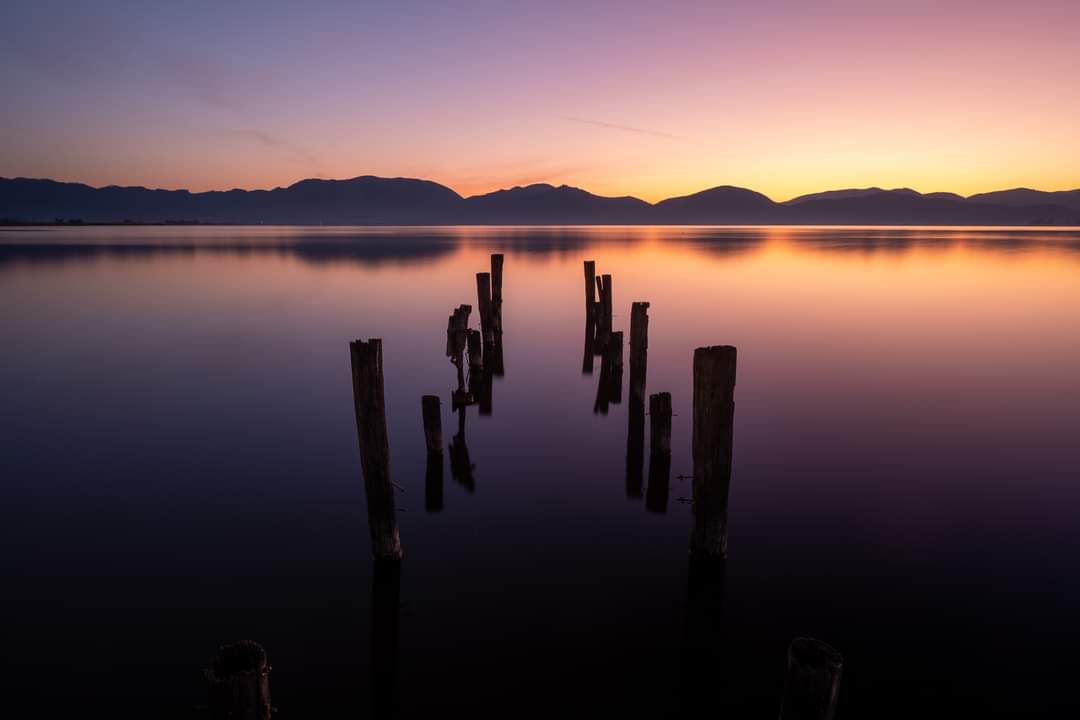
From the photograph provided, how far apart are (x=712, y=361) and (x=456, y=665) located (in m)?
3.55

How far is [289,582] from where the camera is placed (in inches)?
260

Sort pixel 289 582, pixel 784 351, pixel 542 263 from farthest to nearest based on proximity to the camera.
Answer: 1. pixel 542 263
2. pixel 784 351
3. pixel 289 582

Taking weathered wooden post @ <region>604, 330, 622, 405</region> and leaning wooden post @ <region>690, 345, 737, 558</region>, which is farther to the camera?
weathered wooden post @ <region>604, 330, 622, 405</region>

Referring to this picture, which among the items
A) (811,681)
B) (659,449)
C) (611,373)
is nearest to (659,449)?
(659,449)

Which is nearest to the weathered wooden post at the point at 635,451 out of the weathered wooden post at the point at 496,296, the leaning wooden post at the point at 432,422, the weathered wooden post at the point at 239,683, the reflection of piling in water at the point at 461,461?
the reflection of piling in water at the point at 461,461

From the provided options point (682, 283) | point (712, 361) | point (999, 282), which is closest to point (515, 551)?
point (712, 361)

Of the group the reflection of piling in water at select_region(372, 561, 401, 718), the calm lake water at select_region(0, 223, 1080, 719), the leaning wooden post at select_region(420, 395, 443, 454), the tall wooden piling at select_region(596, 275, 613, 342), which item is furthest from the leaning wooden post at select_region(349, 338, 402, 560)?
the tall wooden piling at select_region(596, 275, 613, 342)

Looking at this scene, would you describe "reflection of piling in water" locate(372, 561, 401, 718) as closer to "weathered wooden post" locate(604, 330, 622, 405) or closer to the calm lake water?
the calm lake water

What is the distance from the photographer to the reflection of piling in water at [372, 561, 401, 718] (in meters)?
5.07

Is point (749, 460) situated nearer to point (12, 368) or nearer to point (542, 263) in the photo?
point (12, 368)

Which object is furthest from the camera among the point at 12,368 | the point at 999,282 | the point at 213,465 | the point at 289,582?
the point at 999,282

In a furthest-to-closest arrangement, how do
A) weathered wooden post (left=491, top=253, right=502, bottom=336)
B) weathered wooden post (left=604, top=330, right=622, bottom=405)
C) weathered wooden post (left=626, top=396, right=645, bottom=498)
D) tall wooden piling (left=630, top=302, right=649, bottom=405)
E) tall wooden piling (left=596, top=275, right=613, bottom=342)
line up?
tall wooden piling (left=596, top=275, right=613, bottom=342) → weathered wooden post (left=491, top=253, right=502, bottom=336) → weathered wooden post (left=604, top=330, right=622, bottom=405) → tall wooden piling (left=630, top=302, right=649, bottom=405) → weathered wooden post (left=626, top=396, right=645, bottom=498)

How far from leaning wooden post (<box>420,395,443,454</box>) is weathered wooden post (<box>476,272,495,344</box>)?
5.82 metres

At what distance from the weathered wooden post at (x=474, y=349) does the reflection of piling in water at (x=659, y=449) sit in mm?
5888
